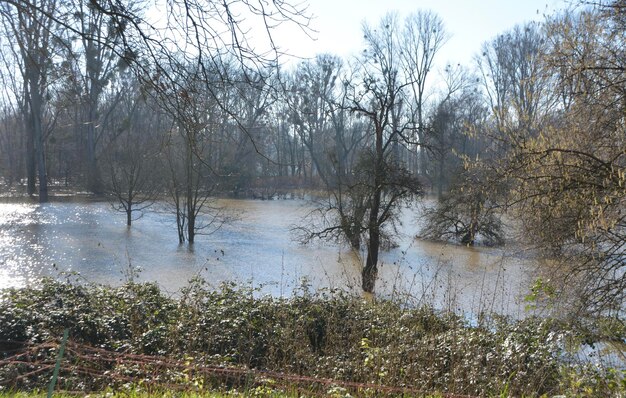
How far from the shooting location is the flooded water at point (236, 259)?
1353 cm

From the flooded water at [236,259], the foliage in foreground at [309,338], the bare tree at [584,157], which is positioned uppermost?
the bare tree at [584,157]

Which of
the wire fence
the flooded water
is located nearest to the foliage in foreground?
the wire fence

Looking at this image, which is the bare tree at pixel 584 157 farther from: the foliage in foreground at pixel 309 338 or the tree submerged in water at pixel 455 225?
the tree submerged in water at pixel 455 225

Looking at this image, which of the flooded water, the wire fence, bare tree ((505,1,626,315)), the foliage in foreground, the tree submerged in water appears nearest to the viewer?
the wire fence

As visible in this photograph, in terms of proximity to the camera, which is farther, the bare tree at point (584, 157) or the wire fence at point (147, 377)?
the bare tree at point (584, 157)

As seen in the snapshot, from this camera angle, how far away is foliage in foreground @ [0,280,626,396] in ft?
20.3

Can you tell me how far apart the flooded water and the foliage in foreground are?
5.29 feet

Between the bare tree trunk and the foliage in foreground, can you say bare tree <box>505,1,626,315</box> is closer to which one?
the foliage in foreground

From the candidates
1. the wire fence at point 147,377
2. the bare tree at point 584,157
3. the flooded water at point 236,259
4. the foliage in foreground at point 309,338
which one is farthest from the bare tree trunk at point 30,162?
the bare tree at point 584,157

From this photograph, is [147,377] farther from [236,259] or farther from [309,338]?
[236,259]

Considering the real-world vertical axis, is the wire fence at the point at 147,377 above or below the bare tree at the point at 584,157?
below

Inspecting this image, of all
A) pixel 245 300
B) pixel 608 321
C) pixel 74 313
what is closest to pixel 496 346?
pixel 608 321

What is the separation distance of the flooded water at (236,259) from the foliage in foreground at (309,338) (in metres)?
1.61

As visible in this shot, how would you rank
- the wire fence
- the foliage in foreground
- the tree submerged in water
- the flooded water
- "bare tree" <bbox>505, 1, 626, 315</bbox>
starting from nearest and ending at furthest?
the wire fence → the foliage in foreground → "bare tree" <bbox>505, 1, 626, 315</bbox> → the flooded water → the tree submerged in water
